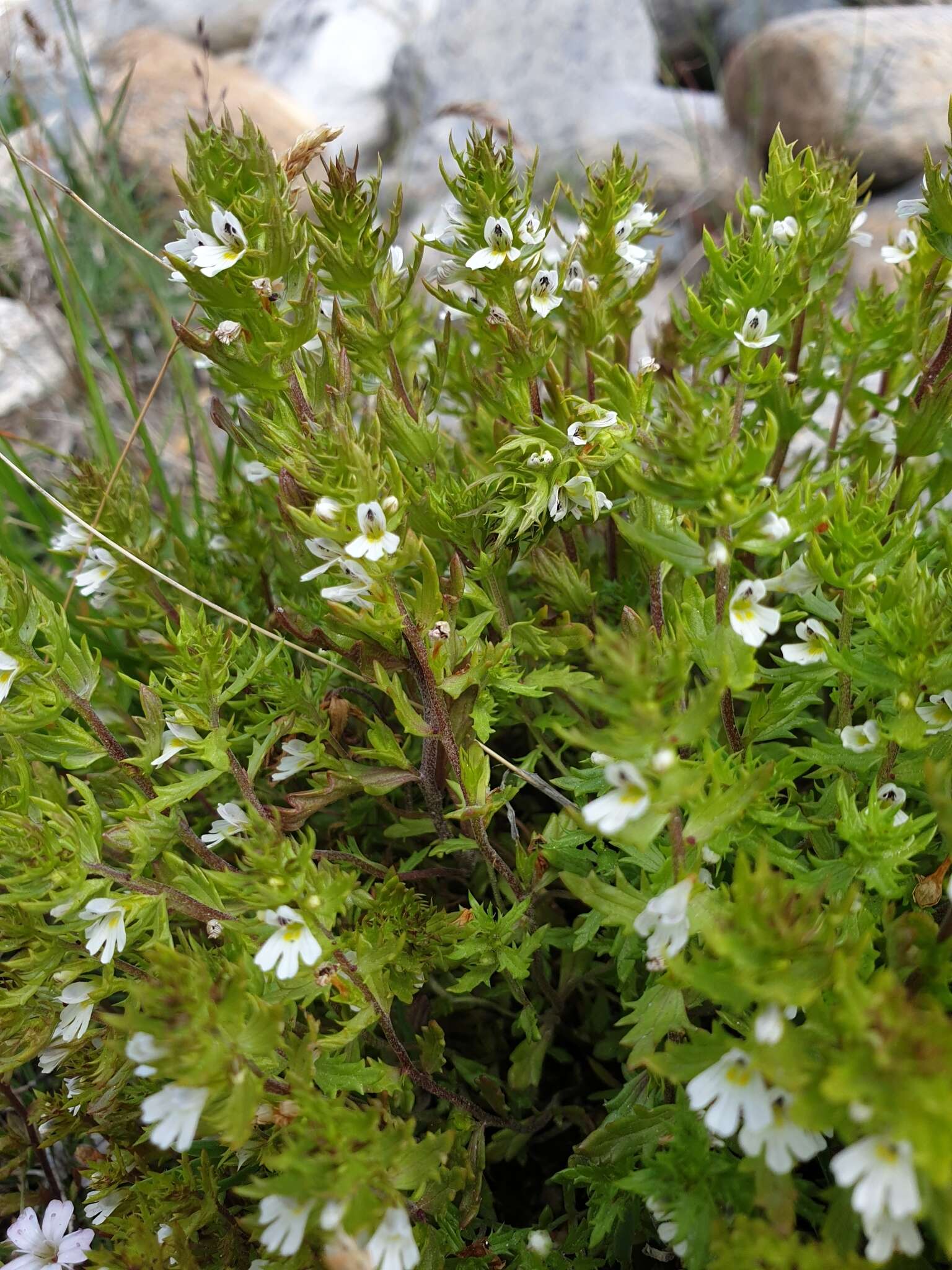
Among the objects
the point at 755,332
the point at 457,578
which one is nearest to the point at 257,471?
the point at 457,578

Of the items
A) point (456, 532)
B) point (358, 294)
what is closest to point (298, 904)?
point (456, 532)

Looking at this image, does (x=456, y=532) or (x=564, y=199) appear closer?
(x=456, y=532)

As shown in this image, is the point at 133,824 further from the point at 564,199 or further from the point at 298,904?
the point at 564,199

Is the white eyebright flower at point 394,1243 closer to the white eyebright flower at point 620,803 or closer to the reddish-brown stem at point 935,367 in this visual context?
the white eyebright flower at point 620,803

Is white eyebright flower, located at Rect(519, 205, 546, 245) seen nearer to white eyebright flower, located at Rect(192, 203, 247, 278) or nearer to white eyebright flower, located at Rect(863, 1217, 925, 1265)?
white eyebright flower, located at Rect(192, 203, 247, 278)

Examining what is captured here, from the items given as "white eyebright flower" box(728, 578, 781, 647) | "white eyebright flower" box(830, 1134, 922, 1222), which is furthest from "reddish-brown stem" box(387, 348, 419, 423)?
"white eyebright flower" box(830, 1134, 922, 1222)

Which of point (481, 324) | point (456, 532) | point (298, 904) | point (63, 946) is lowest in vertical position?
point (63, 946)
